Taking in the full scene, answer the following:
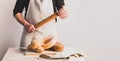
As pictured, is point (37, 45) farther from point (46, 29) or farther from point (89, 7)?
point (89, 7)

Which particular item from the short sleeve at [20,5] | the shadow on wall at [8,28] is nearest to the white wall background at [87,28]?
the shadow on wall at [8,28]

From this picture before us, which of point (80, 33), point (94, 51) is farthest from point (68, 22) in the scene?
point (94, 51)

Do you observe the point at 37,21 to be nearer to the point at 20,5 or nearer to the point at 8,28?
→ the point at 20,5

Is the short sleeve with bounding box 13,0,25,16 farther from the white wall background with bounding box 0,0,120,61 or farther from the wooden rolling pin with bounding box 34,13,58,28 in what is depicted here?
the white wall background with bounding box 0,0,120,61

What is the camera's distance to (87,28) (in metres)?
1.14

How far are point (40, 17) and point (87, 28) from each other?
1.04 feet

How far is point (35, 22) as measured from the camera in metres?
0.90

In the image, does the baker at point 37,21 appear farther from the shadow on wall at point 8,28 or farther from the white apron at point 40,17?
the shadow on wall at point 8,28

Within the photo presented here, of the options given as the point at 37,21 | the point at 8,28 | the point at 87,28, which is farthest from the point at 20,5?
A: the point at 87,28

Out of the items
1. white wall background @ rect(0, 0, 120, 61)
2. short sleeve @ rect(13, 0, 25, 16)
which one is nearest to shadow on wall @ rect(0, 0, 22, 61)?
white wall background @ rect(0, 0, 120, 61)

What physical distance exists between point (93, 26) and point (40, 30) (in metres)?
0.33

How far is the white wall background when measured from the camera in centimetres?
112

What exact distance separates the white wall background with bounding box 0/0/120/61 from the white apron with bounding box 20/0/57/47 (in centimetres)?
22

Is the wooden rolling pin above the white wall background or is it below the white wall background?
below
